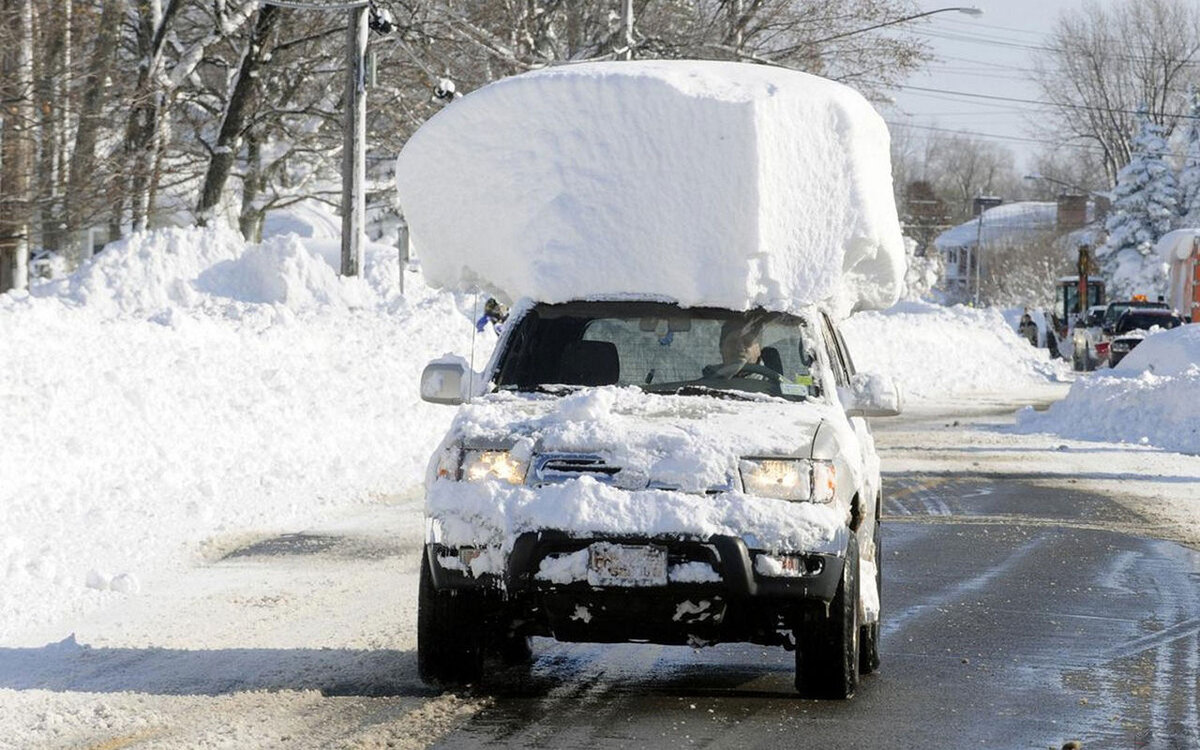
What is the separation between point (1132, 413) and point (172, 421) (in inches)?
610

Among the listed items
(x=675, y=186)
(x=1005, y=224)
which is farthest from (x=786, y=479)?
(x=1005, y=224)

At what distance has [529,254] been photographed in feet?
29.9

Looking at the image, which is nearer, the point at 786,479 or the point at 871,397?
the point at 786,479

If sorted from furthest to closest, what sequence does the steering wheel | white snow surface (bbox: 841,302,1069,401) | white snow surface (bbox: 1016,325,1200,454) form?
white snow surface (bbox: 841,302,1069,401) < white snow surface (bbox: 1016,325,1200,454) < the steering wheel

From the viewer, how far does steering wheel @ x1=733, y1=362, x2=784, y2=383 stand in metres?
8.38

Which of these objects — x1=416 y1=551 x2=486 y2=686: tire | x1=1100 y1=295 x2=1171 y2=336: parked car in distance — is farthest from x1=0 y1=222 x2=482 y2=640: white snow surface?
x1=1100 y1=295 x2=1171 y2=336: parked car in distance

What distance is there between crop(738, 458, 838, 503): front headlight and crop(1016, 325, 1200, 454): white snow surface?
61.0 ft

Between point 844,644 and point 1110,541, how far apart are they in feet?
24.0

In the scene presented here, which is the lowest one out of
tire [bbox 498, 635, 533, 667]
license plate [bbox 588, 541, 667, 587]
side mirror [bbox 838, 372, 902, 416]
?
tire [bbox 498, 635, 533, 667]

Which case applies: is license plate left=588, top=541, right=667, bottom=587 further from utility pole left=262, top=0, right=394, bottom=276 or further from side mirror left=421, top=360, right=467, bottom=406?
utility pole left=262, top=0, right=394, bottom=276

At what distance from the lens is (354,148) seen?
2995cm

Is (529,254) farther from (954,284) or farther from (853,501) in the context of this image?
(954,284)

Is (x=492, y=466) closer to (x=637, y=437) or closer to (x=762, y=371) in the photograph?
(x=637, y=437)

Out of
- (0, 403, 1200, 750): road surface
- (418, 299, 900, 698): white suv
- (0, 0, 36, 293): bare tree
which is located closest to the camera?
(0, 403, 1200, 750): road surface
